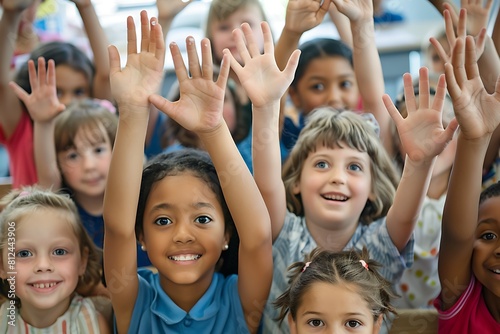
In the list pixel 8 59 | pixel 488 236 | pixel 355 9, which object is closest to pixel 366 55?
pixel 355 9

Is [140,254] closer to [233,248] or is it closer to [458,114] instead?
[233,248]

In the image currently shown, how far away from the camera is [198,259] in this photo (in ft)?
3.61

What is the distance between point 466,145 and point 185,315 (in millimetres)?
573

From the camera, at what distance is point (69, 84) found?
179 cm

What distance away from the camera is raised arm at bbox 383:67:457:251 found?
1034 mm

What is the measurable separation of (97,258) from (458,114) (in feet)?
2.41

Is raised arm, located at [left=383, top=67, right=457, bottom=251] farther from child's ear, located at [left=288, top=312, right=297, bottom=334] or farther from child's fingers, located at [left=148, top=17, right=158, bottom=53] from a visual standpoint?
child's fingers, located at [left=148, top=17, right=158, bottom=53]

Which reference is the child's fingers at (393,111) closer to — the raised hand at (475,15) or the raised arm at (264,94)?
the raised arm at (264,94)

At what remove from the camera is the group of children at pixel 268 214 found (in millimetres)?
1021

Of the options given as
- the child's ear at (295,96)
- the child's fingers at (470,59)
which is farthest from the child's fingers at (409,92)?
the child's ear at (295,96)

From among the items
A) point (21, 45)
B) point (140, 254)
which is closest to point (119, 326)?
point (140, 254)

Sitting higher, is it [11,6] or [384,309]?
[11,6]

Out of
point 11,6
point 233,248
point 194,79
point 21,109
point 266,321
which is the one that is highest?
point 11,6

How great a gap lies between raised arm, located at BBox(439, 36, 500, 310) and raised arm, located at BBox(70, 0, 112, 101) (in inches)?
39.0
